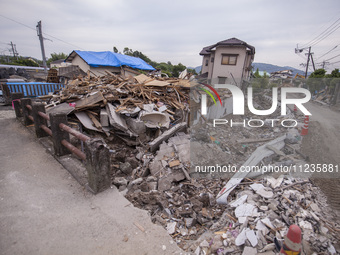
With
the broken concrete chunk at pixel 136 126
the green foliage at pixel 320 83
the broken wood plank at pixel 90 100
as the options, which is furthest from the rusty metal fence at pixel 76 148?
the green foliage at pixel 320 83

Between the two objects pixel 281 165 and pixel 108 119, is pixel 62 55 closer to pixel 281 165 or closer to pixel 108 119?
pixel 108 119

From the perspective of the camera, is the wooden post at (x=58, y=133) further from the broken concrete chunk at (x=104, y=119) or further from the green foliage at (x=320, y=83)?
the green foliage at (x=320, y=83)

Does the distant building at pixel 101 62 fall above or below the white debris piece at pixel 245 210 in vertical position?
above

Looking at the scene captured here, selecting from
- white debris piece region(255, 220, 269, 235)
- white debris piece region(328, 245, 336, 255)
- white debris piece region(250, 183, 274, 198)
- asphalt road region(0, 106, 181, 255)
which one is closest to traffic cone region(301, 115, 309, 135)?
white debris piece region(250, 183, 274, 198)

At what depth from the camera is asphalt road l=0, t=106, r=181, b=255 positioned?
1803 mm

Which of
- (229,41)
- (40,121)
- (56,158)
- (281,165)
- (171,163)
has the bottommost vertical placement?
(171,163)

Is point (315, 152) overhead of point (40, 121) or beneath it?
beneath

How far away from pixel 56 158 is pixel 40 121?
1334mm

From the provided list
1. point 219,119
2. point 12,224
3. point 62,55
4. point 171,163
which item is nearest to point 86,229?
point 12,224

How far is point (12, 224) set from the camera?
2.00 meters

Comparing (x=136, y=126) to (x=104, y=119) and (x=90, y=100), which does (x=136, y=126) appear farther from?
(x=90, y=100)

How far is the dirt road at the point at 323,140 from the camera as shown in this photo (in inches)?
149

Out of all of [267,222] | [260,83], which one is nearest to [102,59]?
[260,83]

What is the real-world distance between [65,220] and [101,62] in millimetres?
20765
